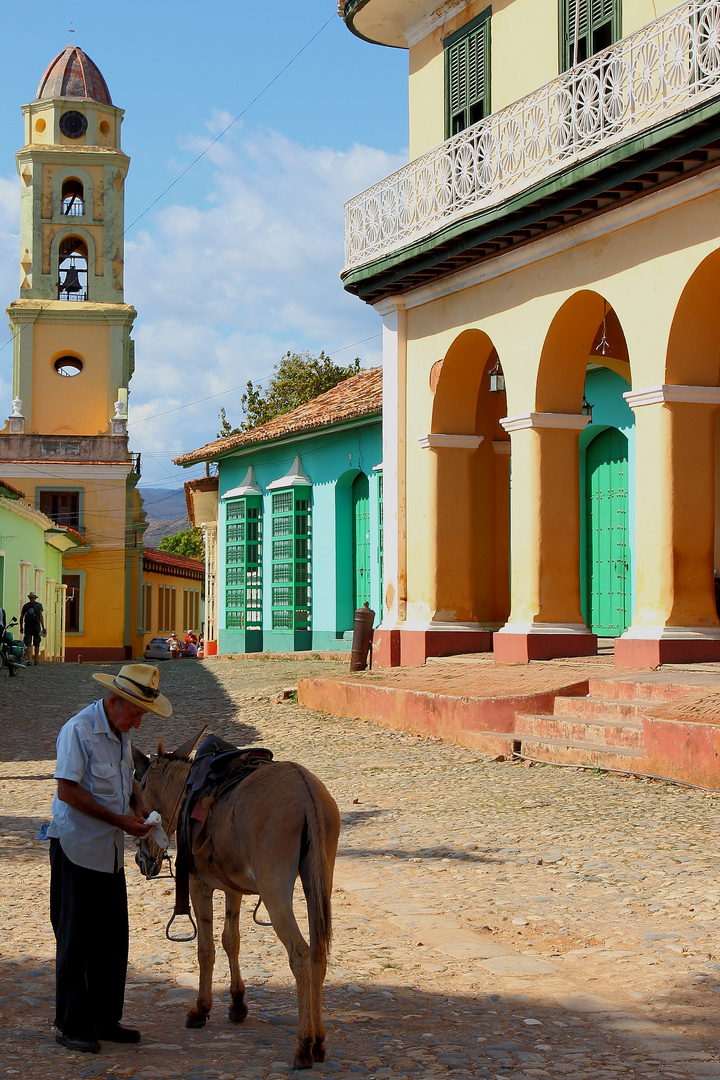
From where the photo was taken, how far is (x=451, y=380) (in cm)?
1611

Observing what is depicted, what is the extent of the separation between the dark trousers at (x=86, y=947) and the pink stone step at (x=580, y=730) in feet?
19.4

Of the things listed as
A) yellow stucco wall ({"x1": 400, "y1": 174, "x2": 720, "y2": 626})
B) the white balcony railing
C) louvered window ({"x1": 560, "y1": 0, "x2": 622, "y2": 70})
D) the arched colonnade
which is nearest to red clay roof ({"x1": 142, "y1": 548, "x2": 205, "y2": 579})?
the arched colonnade

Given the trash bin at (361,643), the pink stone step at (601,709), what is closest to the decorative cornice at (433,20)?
the trash bin at (361,643)

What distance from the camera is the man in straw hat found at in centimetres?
444

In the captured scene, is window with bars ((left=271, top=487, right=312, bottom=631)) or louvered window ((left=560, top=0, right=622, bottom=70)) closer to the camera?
louvered window ((left=560, top=0, right=622, bottom=70))

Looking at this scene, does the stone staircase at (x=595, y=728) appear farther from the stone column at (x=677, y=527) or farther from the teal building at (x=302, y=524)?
the teal building at (x=302, y=524)

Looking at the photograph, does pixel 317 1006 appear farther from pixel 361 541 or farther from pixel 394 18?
pixel 361 541

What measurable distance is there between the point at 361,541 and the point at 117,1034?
20.0 meters

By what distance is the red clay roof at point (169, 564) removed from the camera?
49844 millimetres

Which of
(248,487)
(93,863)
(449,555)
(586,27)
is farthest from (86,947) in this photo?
(248,487)

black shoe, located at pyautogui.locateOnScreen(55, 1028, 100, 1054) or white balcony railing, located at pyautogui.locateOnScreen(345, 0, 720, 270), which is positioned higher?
white balcony railing, located at pyautogui.locateOnScreen(345, 0, 720, 270)

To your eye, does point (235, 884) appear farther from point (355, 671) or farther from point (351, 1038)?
point (355, 671)

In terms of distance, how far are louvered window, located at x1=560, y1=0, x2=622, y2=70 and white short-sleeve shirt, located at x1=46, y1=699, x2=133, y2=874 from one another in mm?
10740

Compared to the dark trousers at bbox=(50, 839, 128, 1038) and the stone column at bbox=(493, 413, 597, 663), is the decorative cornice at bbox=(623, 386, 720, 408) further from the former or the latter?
the dark trousers at bbox=(50, 839, 128, 1038)
